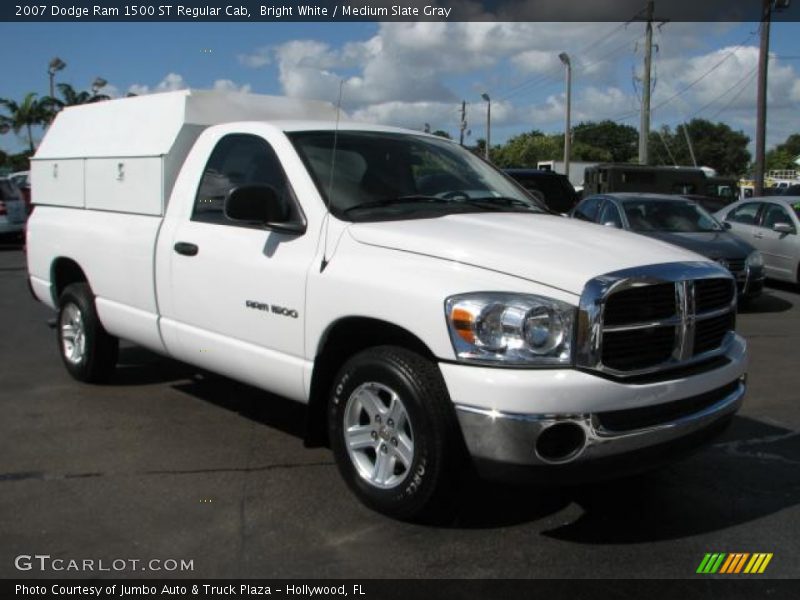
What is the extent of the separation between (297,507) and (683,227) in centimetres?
878

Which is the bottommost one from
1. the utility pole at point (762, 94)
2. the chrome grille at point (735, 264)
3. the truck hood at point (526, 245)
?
the chrome grille at point (735, 264)

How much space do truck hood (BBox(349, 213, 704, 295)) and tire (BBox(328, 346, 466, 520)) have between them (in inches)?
20.5

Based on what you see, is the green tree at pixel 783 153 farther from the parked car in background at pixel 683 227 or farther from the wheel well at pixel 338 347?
the wheel well at pixel 338 347

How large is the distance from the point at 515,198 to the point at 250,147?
1.63m

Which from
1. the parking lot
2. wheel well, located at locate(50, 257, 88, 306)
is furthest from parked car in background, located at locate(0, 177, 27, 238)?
the parking lot

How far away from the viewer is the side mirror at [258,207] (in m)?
4.19

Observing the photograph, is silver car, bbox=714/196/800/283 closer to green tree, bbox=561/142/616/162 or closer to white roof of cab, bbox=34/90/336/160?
white roof of cab, bbox=34/90/336/160

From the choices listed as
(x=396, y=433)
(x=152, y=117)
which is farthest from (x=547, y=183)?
(x=396, y=433)

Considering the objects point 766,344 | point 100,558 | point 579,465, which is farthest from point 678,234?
point 100,558

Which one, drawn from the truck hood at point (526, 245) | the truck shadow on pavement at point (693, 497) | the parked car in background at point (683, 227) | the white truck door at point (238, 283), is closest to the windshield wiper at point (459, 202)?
the truck hood at point (526, 245)

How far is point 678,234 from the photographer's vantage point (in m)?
11.0

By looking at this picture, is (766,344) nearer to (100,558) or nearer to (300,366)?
(300,366)

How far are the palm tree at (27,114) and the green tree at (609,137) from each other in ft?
232

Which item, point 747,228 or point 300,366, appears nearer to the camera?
point 300,366
